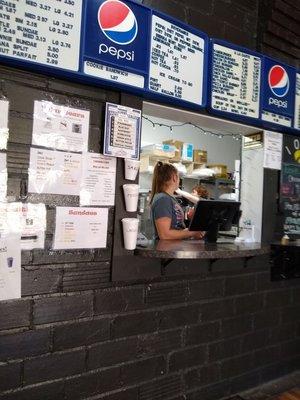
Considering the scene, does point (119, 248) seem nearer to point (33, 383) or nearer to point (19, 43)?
point (33, 383)

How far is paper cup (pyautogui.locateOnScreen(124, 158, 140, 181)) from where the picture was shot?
196cm

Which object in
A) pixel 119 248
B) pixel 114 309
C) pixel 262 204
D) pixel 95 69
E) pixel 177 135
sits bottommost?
pixel 114 309

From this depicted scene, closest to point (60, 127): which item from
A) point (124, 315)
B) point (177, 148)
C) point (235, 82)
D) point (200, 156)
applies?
point (124, 315)

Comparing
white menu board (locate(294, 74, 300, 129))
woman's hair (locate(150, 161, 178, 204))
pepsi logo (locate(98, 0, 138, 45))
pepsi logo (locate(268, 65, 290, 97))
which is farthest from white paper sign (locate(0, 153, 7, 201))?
white menu board (locate(294, 74, 300, 129))

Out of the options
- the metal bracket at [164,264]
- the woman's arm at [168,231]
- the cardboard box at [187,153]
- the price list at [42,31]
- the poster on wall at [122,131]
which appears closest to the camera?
the price list at [42,31]

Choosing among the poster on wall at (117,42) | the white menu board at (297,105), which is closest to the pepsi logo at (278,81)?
the white menu board at (297,105)

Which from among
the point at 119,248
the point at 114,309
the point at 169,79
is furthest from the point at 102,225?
the point at 169,79

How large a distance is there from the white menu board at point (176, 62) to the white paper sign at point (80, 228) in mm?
843

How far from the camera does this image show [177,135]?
6.35 m

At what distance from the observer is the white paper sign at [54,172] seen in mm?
1718

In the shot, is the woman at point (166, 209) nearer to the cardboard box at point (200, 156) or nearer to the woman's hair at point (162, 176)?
the woman's hair at point (162, 176)

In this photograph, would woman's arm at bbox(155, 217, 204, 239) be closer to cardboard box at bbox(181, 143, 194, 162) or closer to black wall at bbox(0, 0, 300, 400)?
black wall at bbox(0, 0, 300, 400)

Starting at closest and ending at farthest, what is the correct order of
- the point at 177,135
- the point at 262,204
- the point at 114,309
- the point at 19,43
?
the point at 19,43 → the point at 114,309 → the point at 262,204 → the point at 177,135

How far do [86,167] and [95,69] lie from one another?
53cm
